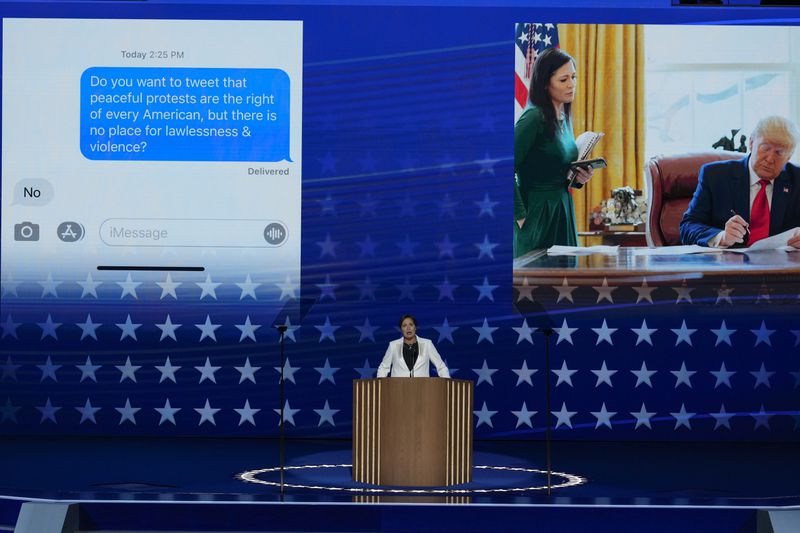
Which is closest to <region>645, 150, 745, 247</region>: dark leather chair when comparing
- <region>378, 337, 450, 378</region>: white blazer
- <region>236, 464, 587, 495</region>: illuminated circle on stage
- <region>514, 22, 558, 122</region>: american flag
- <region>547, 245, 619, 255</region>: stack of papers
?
<region>547, 245, 619, 255</region>: stack of papers

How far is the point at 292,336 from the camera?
8.79 metres

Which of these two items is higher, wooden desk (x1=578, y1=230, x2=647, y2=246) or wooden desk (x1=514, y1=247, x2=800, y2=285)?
wooden desk (x1=578, y1=230, x2=647, y2=246)

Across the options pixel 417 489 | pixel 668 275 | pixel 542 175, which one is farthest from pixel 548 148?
pixel 417 489

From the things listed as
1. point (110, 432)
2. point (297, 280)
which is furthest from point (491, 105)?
point (110, 432)

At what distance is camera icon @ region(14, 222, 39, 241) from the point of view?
8.71 meters

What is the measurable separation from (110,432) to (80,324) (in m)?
0.84

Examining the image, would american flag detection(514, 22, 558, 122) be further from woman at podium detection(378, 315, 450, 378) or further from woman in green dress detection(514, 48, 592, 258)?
woman at podium detection(378, 315, 450, 378)

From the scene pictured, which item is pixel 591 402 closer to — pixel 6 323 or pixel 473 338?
pixel 473 338

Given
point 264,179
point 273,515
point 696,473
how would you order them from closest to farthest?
point 273,515 → point 696,473 → point 264,179

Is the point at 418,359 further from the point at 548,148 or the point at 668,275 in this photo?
the point at 668,275

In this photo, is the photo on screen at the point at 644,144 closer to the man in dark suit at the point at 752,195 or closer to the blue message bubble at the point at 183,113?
the man in dark suit at the point at 752,195

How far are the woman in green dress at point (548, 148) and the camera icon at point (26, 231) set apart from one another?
11.7 ft

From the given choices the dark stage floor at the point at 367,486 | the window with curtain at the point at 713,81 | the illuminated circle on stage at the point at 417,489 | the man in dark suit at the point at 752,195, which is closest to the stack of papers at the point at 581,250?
the man in dark suit at the point at 752,195

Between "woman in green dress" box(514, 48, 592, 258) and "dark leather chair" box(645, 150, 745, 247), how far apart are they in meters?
0.50
